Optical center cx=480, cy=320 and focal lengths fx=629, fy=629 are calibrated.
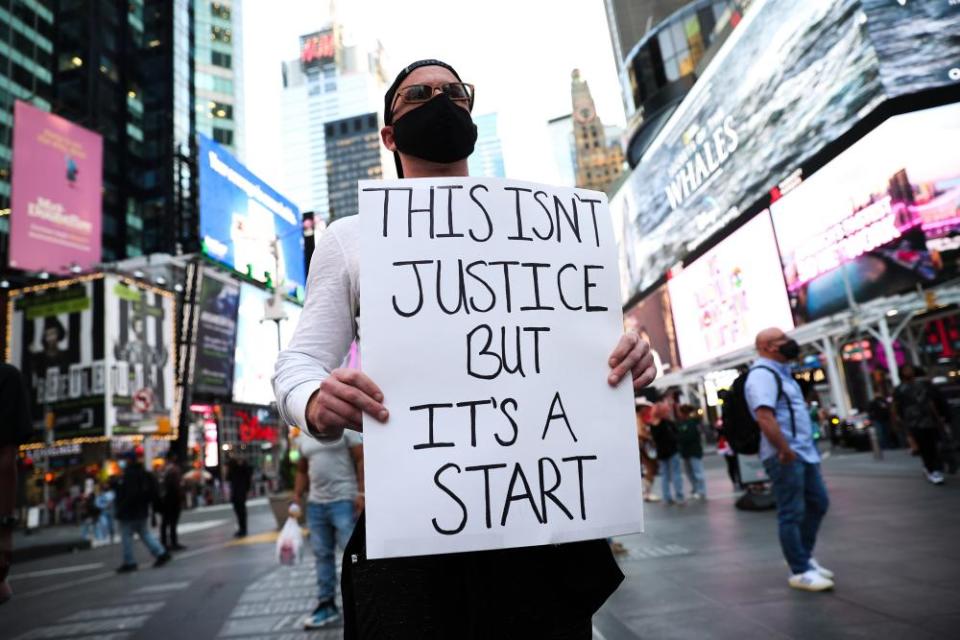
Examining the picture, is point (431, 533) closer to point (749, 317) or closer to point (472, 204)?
point (472, 204)

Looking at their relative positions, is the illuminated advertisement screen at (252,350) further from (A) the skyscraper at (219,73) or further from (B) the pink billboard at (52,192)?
(A) the skyscraper at (219,73)

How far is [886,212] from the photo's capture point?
2281cm

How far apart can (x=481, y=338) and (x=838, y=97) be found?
94.1 feet

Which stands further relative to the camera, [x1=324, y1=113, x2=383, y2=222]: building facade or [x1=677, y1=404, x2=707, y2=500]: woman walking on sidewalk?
[x1=324, y1=113, x2=383, y2=222]: building facade

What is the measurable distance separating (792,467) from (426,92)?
4214 millimetres

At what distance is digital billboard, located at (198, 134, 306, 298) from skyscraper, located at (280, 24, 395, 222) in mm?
133250

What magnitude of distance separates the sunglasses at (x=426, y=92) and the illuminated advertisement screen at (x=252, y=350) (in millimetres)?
38742

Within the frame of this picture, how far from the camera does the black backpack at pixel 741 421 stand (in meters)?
5.16

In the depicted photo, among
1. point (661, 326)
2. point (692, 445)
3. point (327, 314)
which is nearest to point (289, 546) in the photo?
point (327, 314)

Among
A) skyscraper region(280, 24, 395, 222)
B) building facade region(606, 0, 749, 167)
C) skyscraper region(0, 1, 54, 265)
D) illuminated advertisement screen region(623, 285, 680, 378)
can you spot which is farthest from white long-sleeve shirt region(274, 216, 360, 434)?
skyscraper region(280, 24, 395, 222)

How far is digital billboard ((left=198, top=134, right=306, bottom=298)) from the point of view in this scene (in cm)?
3177

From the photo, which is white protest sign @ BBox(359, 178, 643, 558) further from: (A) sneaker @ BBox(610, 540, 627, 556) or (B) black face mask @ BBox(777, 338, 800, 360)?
(A) sneaker @ BBox(610, 540, 627, 556)

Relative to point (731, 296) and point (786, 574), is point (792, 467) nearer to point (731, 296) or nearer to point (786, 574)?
A: point (786, 574)

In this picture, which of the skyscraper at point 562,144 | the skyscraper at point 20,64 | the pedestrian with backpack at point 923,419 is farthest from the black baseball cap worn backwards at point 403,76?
the skyscraper at point 562,144
